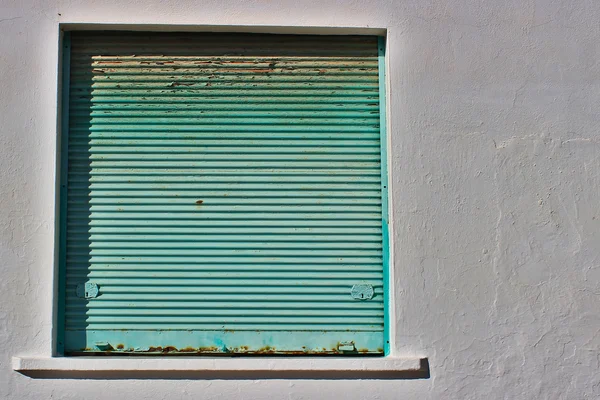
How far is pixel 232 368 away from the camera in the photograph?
4387 mm

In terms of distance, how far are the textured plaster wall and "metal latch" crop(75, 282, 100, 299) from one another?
0.65 feet

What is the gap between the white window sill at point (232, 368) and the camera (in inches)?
172

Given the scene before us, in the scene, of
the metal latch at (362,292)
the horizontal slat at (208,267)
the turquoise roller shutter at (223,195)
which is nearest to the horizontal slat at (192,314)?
the turquoise roller shutter at (223,195)

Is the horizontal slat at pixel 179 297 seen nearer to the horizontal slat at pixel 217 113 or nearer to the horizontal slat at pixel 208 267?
the horizontal slat at pixel 208 267

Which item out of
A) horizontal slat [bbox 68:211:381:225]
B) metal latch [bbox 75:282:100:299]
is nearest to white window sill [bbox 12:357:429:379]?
metal latch [bbox 75:282:100:299]

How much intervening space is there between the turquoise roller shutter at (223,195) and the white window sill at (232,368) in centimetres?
17

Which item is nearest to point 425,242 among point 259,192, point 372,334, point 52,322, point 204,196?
point 372,334

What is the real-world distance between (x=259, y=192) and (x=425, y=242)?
1.11 m

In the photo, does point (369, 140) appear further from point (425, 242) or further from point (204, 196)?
point (204, 196)

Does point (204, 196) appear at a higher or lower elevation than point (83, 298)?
higher

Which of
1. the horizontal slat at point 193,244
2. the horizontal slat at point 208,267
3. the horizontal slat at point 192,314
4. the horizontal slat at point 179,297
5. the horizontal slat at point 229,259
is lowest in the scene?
the horizontal slat at point 192,314

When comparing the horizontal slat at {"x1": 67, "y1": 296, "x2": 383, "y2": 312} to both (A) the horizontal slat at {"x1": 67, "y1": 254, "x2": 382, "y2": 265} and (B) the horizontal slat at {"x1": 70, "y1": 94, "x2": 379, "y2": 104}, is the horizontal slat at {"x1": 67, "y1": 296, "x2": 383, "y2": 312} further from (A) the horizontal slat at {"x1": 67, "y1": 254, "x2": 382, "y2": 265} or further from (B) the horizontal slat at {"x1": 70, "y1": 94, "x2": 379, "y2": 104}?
(B) the horizontal slat at {"x1": 70, "y1": 94, "x2": 379, "y2": 104}

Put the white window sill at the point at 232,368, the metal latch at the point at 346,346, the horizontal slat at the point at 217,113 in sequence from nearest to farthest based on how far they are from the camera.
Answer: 1. the white window sill at the point at 232,368
2. the metal latch at the point at 346,346
3. the horizontal slat at the point at 217,113

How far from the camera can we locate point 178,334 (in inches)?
180
